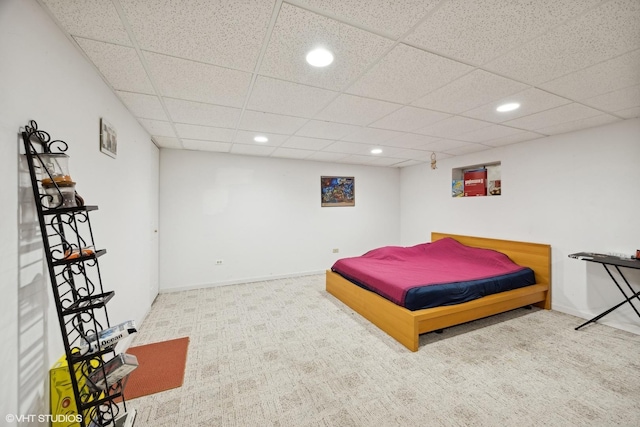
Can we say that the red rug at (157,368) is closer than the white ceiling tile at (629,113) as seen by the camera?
Yes

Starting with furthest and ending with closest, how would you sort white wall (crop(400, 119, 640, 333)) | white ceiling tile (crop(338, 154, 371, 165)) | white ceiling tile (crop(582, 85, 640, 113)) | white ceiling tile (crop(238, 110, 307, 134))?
white ceiling tile (crop(338, 154, 371, 165)) < white wall (crop(400, 119, 640, 333)) < white ceiling tile (crop(238, 110, 307, 134)) < white ceiling tile (crop(582, 85, 640, 113))

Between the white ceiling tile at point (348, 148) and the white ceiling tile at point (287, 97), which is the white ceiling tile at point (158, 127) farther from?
the white ceiling tile at point (348, 148)

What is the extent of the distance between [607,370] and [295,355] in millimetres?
2661

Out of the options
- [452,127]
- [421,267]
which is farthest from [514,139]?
[421,267]

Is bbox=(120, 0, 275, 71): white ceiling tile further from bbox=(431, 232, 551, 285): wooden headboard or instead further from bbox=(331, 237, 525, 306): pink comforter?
bbox=(431, 232, 551, 285): wooden headboard

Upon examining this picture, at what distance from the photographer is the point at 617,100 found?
7.52 feet

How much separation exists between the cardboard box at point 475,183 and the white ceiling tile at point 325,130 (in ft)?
8.66

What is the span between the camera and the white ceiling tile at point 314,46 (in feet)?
4.36

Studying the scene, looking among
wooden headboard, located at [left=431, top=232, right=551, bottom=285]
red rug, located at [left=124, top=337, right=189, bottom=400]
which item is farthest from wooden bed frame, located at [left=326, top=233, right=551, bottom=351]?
red rug, located at [left=124, top=337, right=189, bottom=400]

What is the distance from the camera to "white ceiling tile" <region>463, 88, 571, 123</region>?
7.14 ft

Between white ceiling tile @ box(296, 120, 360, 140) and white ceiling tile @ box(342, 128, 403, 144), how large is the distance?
0.11 metres

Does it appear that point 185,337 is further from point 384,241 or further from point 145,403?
point 384,241

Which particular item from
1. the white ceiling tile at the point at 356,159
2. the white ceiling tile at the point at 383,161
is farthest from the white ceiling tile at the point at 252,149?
the white ceiling tile at the point at 383,161

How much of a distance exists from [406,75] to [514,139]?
2.78 m
